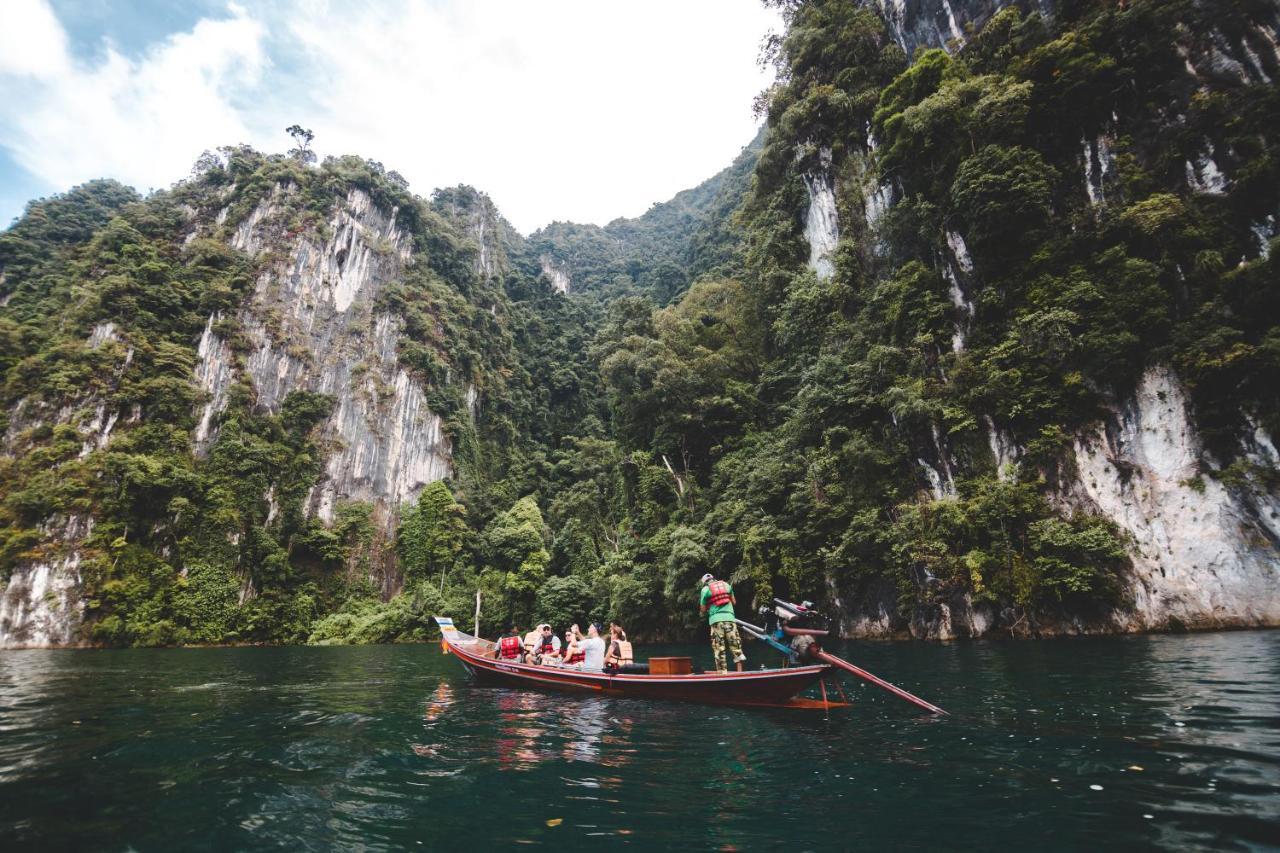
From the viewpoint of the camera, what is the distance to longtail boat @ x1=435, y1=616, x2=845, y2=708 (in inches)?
→ 311

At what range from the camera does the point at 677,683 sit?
897 centimetres

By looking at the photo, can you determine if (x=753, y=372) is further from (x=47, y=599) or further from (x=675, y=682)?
(x=47, y=599)

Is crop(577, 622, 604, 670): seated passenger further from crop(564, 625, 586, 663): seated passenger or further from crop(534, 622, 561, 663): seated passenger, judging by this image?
crop(534, 622, 561, 663): seated passenger

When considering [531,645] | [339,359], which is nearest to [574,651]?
[531,645]

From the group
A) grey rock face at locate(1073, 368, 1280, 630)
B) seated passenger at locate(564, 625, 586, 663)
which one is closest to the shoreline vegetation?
grey rock face at locate(1073, 368, 1280, 630)

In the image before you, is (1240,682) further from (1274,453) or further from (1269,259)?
(1269,259)

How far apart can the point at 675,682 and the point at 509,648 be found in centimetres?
626

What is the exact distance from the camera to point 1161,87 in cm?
1638

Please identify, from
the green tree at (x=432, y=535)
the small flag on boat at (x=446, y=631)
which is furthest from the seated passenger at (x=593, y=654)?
the green tree at (x=432, y=535)

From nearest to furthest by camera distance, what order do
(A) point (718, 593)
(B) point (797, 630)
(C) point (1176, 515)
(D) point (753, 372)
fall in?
(B) point (797, 630), (A) point (718, 593), (C) point (1176, 515), (D) point (753, 372)

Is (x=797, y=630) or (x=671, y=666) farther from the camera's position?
(x=671, y=666)

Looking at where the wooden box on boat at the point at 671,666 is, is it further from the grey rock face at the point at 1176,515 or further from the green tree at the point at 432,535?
the green tree at the point at 432,535

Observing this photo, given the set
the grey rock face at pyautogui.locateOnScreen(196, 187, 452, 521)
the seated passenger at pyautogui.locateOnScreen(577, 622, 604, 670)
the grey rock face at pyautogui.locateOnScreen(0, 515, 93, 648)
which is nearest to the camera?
the seated passenger at pyautogui.locateOnScreen(577, 622, 604, 670)

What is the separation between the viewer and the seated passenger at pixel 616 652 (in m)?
10.2
